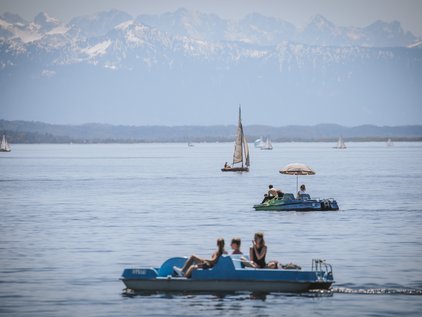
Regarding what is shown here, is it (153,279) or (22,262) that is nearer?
(153,279)

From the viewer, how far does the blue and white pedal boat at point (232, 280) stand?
40.4m

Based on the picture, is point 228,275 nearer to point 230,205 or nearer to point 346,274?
point 346,274

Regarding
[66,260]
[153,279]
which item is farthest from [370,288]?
[66,260]

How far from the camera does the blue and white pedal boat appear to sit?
40.4 m

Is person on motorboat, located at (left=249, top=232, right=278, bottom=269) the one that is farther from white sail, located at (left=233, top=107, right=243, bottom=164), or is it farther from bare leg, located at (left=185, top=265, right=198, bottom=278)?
white sail, located at (left=233, top=107, right=243, bottom=164)

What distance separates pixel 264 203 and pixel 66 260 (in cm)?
3039

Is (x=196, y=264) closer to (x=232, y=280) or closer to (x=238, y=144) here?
(x=232, y=280)

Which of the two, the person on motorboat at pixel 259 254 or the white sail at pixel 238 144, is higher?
the white sail at pixel 238 144

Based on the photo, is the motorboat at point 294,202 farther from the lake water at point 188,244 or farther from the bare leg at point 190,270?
the bare leg at point 190,270

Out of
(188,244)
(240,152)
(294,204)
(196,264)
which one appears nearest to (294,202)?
(294,204)

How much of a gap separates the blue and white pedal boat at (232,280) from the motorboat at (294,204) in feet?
123

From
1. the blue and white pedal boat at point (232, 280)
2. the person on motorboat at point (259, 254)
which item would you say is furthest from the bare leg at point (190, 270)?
the person on motorboat at point (259, 254)

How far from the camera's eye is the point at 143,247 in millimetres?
57062

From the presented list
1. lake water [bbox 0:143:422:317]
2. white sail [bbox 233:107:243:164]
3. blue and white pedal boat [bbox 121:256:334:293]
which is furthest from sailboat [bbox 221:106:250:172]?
blue and white pedal boat [bbox 121:256:334:293]
